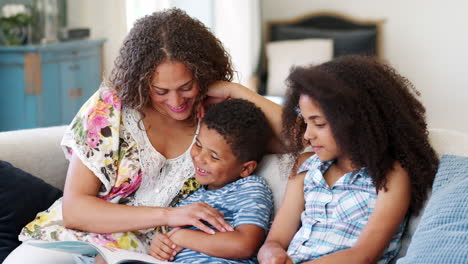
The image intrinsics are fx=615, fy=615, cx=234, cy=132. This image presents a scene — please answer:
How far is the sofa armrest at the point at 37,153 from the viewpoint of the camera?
1.96 m

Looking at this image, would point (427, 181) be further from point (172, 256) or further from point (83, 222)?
point (83, 222)

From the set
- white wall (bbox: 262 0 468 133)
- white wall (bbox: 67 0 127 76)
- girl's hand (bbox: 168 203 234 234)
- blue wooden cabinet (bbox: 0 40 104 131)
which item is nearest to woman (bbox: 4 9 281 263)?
girl's hand (bbox: 168 203 234 234)

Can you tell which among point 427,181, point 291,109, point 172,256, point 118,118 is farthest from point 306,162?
point 118,118

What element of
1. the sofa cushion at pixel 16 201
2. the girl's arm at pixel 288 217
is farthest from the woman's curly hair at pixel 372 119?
the sofa cushion at pixel 16 201

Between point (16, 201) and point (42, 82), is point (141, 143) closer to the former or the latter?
point (16, 201)

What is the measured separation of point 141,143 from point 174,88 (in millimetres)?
199

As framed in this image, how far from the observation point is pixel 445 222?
1.31m

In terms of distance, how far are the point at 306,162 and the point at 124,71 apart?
1.91 ft

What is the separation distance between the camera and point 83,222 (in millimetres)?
1681

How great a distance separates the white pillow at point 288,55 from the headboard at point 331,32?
0.14 m

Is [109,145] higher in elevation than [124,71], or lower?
lower

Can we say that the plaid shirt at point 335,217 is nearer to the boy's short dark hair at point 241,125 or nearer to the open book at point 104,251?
the boy's short dark hair at point 241,125

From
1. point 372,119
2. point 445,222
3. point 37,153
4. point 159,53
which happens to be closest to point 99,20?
point 37,153

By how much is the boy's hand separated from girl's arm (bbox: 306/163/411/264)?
1.29 ft
